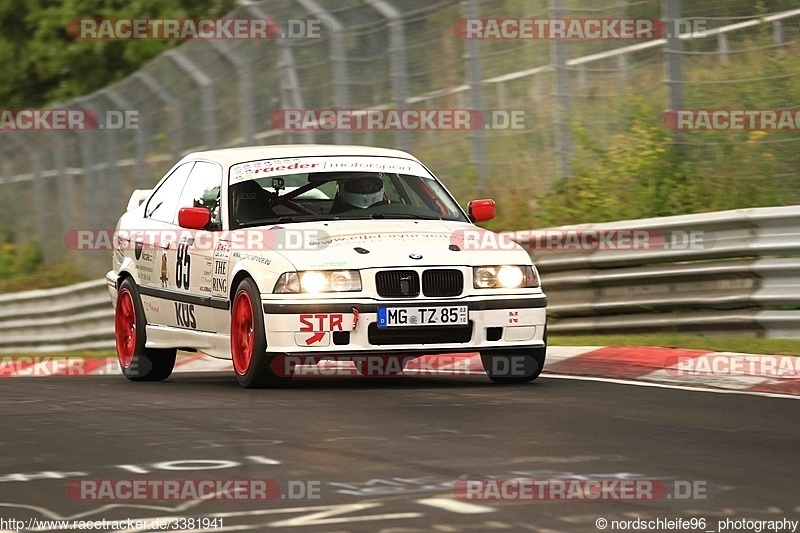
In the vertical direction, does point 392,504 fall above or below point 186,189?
below

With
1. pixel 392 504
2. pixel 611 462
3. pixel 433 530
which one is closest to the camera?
pixel 433 530

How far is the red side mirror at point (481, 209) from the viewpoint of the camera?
11.7 metres

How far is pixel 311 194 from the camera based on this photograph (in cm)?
1159

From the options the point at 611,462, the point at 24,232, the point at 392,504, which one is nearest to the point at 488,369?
the point at 611,462

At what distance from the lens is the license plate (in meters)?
10.2

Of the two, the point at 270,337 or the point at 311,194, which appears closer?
the point at 270,337

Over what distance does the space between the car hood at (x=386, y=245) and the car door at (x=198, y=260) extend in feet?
2.02

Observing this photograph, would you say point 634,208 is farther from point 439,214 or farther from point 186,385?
point 186,385

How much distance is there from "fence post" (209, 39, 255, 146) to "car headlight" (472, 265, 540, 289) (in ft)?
31.0

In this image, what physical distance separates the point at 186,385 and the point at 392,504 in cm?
603

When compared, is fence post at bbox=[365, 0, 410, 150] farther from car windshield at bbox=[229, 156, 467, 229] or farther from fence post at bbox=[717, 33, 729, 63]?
car windshield at bbox=[229, 156, 467, 229]

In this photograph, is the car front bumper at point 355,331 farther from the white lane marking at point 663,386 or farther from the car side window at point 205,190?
the car side window at point 205,190

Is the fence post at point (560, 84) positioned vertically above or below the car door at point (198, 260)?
above

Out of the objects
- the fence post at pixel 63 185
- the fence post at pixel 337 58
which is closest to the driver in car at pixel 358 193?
the fence post at pixel 337 58
